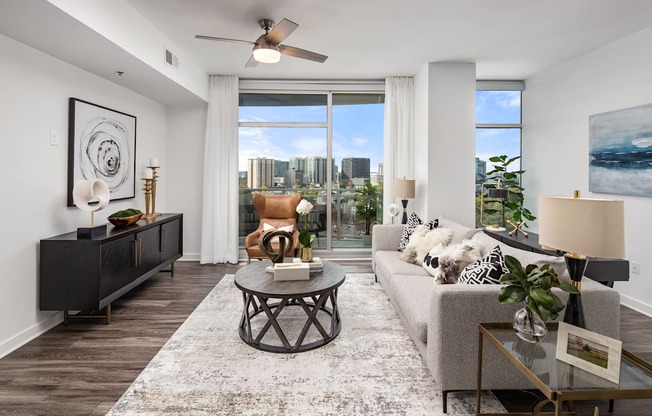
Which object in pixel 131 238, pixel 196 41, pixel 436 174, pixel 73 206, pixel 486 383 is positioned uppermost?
pixel 196 41

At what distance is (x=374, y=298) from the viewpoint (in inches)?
144

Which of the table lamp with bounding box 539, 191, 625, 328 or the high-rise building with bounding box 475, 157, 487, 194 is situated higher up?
the high-rise building with bounding box 475, 157, 487, 194

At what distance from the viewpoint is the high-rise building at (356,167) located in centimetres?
546

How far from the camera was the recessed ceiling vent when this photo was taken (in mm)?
3664

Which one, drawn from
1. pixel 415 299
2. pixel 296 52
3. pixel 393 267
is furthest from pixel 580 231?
pixel 296 52

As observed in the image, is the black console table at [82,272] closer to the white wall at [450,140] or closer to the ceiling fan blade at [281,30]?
the ceiling fan blade at [281,30]

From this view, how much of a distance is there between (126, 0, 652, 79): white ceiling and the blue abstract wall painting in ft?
2.82

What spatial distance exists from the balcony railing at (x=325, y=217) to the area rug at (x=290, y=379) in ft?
8.44

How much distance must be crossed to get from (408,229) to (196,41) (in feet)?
10.2

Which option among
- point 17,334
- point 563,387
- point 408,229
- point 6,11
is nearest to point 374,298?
point 408,229

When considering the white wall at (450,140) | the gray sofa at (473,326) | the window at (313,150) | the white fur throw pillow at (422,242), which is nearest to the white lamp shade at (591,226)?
the gray sofa at (473,326)

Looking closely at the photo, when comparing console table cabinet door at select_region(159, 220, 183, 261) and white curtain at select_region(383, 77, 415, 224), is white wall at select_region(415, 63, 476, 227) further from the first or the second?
console table cabinet door at select_region(159, 220, 183, 261)

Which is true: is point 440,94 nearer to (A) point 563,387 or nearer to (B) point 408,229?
(B) point 408,229

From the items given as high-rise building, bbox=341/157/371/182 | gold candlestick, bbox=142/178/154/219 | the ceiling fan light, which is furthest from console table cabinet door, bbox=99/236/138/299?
high-rise building, bbox=341/157/371/182
